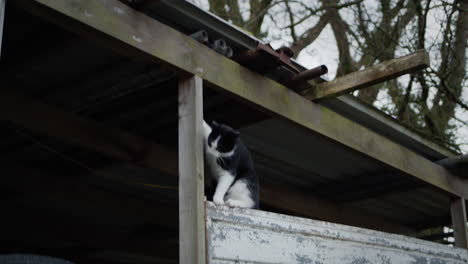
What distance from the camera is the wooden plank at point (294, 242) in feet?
12.2

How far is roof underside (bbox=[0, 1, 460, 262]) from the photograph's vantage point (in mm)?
4055

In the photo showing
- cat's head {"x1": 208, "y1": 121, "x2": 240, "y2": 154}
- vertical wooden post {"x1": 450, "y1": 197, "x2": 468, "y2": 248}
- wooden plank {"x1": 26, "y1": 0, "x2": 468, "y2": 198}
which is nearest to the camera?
wooden plank {"x1": 26, "y1": 0, "x2": 468, "y2": 198}

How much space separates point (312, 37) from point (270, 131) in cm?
698

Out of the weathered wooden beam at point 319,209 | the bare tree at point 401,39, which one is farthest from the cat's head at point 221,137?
the bare tree at point 401,39

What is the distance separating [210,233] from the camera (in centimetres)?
359

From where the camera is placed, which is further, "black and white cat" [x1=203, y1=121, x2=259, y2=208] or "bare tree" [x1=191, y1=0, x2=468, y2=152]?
"bare tree" [x1=191, y1=0, x2=468, y2=152]

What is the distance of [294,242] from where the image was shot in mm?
4285

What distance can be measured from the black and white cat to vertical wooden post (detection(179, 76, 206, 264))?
539mm

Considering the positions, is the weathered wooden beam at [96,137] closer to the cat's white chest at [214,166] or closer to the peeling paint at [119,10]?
the cat's white chest at [214,166]

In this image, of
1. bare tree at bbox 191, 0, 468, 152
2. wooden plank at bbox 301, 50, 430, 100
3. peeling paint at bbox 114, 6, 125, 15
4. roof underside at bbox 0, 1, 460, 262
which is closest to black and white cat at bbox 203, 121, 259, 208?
roof underside at bbox 0, 1, 460, 262

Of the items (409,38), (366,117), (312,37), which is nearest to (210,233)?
(366,117)

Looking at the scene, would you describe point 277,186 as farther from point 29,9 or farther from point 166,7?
point 29,9

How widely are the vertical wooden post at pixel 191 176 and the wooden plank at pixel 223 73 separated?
0.56ft

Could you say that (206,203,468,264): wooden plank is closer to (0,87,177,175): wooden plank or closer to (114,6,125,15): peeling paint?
(114,6,125,15): peeling paint
